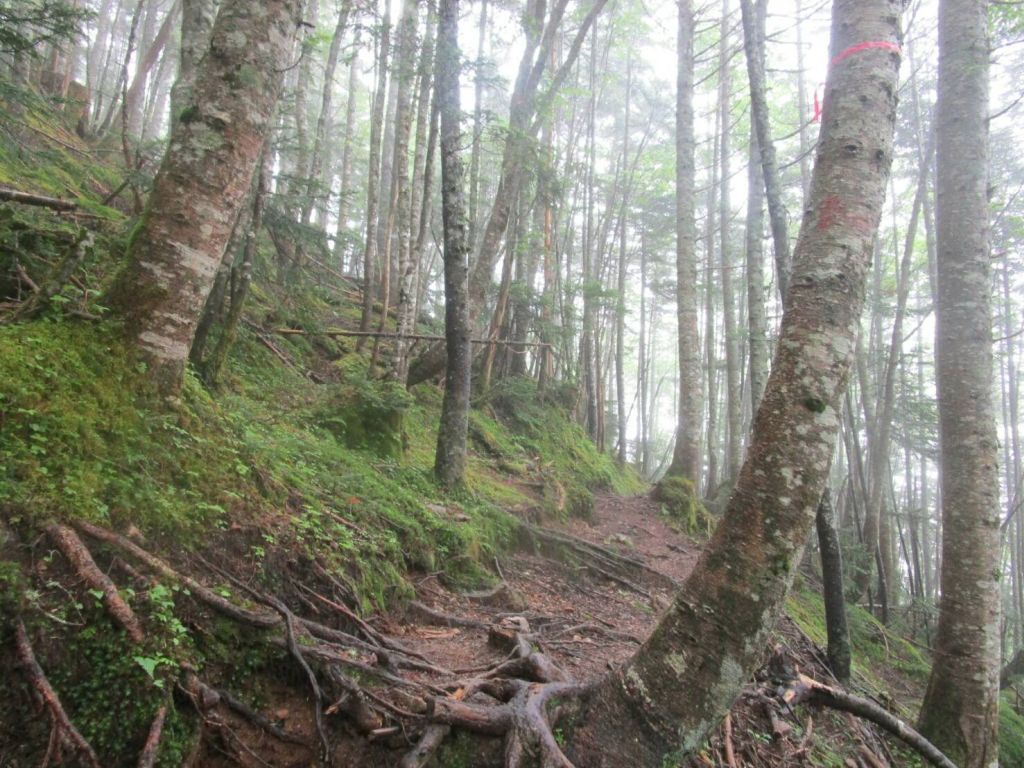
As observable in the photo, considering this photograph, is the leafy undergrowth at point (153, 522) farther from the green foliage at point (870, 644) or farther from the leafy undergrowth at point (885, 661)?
the green foliage at point (870, 644)

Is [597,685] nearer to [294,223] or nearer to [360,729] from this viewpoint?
[360,729]

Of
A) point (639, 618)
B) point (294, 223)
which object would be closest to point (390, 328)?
point (294, 223)

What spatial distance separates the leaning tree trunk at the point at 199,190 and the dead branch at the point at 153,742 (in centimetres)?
169

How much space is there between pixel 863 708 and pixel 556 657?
6.48 feet

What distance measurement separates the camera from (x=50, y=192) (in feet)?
21.4

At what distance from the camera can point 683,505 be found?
11469 mm

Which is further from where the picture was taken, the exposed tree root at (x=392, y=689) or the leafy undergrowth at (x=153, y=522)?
the exposed tree root at (x=392, y=689)

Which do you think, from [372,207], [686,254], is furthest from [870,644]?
[372,207]

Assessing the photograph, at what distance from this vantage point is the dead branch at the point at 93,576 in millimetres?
2029

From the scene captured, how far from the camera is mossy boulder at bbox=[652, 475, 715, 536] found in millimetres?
11273

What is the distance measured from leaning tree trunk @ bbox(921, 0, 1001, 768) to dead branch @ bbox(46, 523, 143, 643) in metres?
5.79

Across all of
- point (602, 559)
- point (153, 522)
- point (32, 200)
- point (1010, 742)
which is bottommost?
point (1010, 742)

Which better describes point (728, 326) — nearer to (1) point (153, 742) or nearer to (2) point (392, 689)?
(2) point (392, 689)

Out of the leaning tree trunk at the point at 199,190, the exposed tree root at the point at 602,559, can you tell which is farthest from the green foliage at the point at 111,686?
the exposed tree root at the point at 602,559
